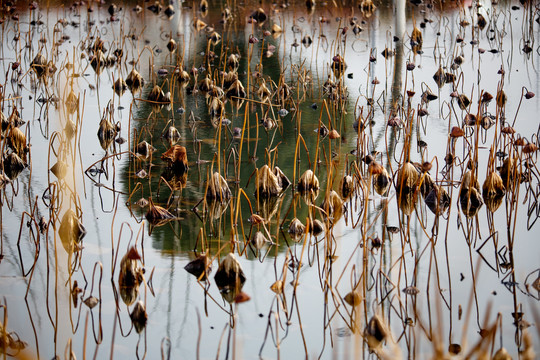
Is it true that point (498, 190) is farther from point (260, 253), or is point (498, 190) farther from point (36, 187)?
point (36, 187)

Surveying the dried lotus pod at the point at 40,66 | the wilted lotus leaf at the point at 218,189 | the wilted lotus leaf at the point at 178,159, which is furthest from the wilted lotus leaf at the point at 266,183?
the dried lotus pod at the point at 40,66

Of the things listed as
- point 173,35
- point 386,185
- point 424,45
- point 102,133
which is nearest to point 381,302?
point 386,185

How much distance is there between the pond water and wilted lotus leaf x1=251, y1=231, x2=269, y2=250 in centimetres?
1

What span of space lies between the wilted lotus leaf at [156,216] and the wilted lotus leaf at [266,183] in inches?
15.1

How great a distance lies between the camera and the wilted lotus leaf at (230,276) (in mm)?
2312

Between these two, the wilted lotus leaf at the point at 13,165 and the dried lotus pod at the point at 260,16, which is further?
the dried lotus pod at the point at 260,16

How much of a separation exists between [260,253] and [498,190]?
982 millimetres

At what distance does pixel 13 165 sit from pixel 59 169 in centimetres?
24

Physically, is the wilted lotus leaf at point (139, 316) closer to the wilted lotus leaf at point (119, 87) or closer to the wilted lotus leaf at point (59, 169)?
the wilted lotus leaf at point (59, 169)

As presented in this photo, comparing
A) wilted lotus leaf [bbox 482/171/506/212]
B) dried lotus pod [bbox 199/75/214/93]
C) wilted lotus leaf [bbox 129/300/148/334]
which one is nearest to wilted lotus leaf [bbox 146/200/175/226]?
wilted lotus leaf [bbox 129/300/148/334]

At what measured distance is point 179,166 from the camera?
11.3ft

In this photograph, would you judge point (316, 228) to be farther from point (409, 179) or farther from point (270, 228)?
point (409, 179)

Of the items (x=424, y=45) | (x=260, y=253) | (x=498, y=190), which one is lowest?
(x=260, y=253)

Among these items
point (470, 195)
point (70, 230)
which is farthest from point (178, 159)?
point (470, 195)
